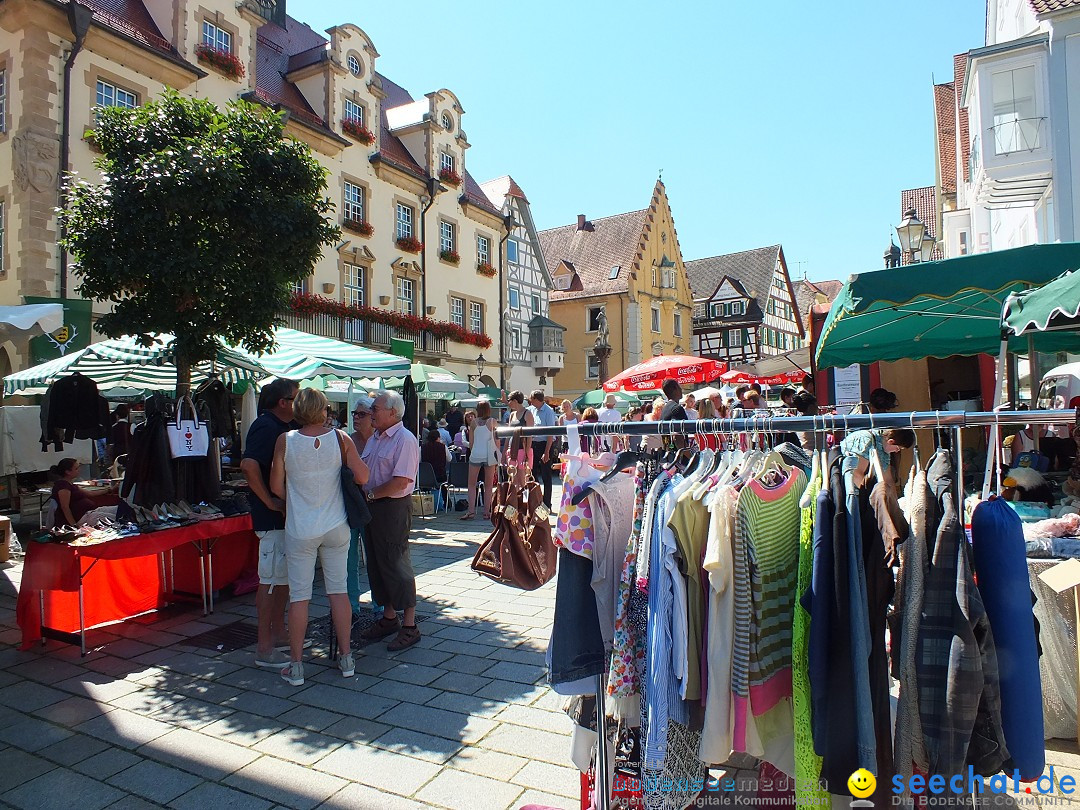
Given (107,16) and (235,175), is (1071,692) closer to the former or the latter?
(235,175)

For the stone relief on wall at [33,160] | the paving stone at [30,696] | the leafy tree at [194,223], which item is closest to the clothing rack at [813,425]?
the paving stone at [30,696]

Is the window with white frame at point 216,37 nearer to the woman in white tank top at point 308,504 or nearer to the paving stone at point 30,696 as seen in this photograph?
the woman in white tank top at point 308,504

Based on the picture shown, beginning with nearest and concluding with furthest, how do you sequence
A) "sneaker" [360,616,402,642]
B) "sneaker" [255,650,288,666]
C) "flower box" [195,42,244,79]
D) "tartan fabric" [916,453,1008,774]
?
"tartan fabric" [916,453,1008,774] → "sneaker" [255,650,288,666] → "sneaker" [360,616,402,642] → "flower box" [195,42,244,79]

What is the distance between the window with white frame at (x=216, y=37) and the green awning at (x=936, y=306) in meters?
17.4

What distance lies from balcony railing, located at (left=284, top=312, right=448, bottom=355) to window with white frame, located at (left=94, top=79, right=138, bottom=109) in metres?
5.85

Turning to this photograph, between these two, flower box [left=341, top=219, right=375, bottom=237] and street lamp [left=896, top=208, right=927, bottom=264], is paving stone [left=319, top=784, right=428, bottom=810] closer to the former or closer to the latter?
street lamp [left=896, top=208, right=927, bottom=264]

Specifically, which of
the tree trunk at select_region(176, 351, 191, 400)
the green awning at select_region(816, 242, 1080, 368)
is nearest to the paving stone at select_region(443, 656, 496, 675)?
the green awning at select_region(816, 242, 1080, 368)

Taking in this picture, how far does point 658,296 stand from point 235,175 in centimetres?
3575

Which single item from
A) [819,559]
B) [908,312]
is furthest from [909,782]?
[908,312]

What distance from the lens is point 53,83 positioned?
1340cm

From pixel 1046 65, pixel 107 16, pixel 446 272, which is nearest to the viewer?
pixel 1046 65

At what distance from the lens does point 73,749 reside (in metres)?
3.40

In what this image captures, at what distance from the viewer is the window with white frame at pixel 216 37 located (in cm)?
1703

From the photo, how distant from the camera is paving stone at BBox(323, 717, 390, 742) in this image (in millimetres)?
3467
